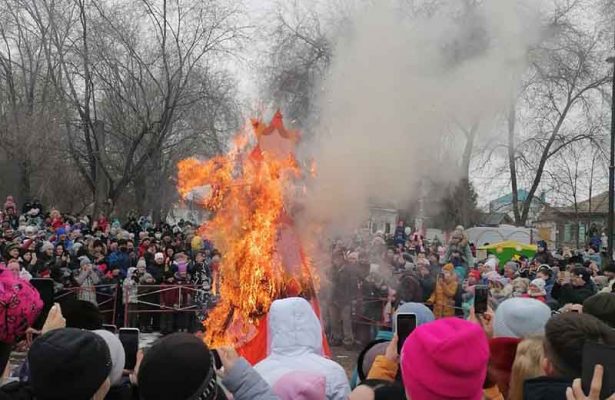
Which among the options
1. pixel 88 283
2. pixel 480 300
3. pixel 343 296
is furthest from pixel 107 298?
pixel 480 300

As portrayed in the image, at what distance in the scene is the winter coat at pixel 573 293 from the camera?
968 cm

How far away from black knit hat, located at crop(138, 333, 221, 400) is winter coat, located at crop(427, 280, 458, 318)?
30.7ft

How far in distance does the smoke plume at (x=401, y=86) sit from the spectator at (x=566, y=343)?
686 cm

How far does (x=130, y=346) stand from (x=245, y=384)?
1.96 ft

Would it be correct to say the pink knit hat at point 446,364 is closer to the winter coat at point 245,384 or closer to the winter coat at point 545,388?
the winter coat at point 545,388

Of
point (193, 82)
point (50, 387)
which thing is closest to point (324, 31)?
point (193, 82)

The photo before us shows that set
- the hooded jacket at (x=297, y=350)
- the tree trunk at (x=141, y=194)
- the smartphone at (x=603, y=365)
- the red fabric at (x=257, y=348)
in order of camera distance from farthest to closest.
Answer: the tree trunk at (x=141, y=194) → the red fabric at (x=257, y=348) → the hooded jacket at (x=297, y=350) → the smartphone at (x=603, y=365)

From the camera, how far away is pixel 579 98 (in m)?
22.1

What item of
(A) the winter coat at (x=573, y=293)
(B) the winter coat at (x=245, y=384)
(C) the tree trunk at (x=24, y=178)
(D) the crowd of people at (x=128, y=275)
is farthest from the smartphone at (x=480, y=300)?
(C) the tree trunk at (x=24, y=178)

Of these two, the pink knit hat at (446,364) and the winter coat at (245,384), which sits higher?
the pink knit hat at (446,364)

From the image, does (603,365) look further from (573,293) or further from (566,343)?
(573,293)

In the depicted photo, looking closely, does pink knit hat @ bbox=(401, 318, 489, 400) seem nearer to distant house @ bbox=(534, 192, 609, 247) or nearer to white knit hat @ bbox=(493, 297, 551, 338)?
white knit hat @ bbox=(493, 297, 551, 338)

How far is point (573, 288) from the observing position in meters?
9.97

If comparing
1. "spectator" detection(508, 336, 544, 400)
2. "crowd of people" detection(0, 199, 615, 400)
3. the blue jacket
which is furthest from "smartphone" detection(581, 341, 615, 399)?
the blue jacket
